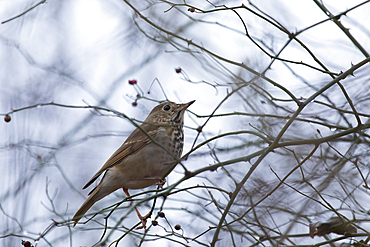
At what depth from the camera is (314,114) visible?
311 centimetres

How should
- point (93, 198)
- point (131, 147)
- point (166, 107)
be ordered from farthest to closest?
1. point (166, 107)
2. point (131, 147)
3. point (93, 198)

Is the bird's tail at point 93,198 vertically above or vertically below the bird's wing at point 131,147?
below

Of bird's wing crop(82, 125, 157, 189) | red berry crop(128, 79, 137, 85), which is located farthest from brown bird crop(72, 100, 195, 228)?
red berry crop(128, 79, 137, 85)

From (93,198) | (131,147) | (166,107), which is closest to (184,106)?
(166,107)

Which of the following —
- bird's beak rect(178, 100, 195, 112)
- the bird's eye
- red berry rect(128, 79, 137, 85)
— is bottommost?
red berry rect(128, 79, 137, 85)

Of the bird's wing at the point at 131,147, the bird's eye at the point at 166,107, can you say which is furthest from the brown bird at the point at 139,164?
the bird's eye at the point at 166,107

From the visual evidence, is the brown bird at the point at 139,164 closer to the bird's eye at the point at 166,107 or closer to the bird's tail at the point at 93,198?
the bird's tail at the point at 93,198

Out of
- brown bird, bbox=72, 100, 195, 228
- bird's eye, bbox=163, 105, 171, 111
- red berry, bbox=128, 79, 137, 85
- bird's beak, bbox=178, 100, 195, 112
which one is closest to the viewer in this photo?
red berry, bbox=128, 79, 137, 85

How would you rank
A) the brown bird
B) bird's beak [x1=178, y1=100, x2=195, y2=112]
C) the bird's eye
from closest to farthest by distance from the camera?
the brown bird
bird's beak [x1=178, y1=100, x2=195, y2=112]
the bird's eye

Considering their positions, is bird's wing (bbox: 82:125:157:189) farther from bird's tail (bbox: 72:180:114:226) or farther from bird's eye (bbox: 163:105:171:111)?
bird's eye (bbox: 163:105:171:111)

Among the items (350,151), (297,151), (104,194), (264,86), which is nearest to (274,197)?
(297,151)

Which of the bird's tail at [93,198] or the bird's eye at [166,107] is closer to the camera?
the bird's tail at [93,198]

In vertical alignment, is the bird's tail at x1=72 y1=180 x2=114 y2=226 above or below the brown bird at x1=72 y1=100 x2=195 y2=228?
below

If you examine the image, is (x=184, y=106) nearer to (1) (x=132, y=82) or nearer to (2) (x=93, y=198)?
(1) (x=132, y=82)
